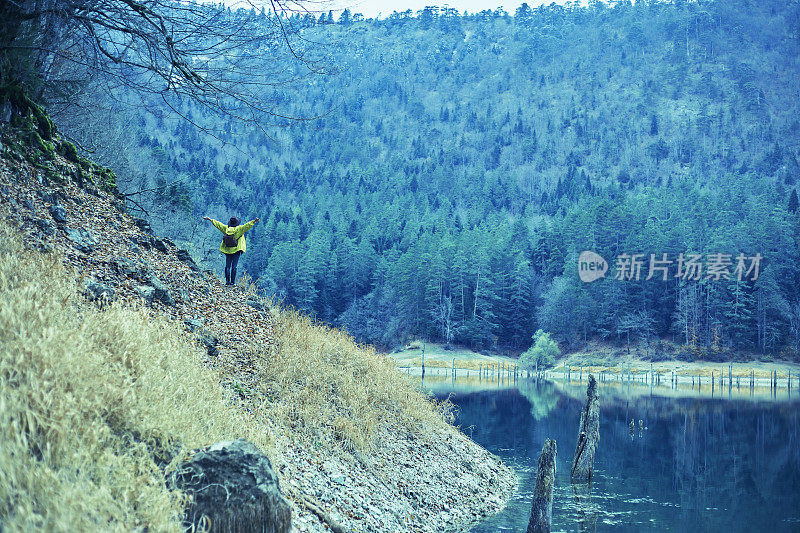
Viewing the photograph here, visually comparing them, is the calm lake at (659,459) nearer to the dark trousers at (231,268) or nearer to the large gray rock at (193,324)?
the large gray rock at (193,324)

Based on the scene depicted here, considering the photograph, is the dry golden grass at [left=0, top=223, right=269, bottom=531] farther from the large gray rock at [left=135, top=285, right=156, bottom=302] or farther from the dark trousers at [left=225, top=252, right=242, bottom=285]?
the dark trousers at [left=225, top=252, right=242, bottom=285]

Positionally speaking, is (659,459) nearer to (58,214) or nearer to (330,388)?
(330,388)

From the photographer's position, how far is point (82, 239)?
10.7 metres

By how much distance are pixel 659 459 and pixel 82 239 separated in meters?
25.2

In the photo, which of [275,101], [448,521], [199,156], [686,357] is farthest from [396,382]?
[199,156]

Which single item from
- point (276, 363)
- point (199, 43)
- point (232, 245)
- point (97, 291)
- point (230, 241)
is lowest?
point (276, 363)

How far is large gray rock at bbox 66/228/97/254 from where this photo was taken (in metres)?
10.4

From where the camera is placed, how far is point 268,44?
821 centimetres

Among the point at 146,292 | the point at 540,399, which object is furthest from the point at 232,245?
the point at 540,399

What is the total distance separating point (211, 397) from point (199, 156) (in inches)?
6169

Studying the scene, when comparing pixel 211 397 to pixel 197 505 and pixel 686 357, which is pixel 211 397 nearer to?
pixel 197 505

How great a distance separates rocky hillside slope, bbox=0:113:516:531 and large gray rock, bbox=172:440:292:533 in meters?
1.39

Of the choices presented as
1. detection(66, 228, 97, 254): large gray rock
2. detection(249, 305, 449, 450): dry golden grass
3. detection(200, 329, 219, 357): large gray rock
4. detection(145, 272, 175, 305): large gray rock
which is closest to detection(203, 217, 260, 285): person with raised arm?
detection(249, 305, 449, 450): dry golden grass

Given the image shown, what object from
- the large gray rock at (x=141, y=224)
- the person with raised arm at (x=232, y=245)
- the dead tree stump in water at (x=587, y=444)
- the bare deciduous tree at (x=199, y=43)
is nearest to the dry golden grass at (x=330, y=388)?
the person with raised arm at (x=232, y=245)
